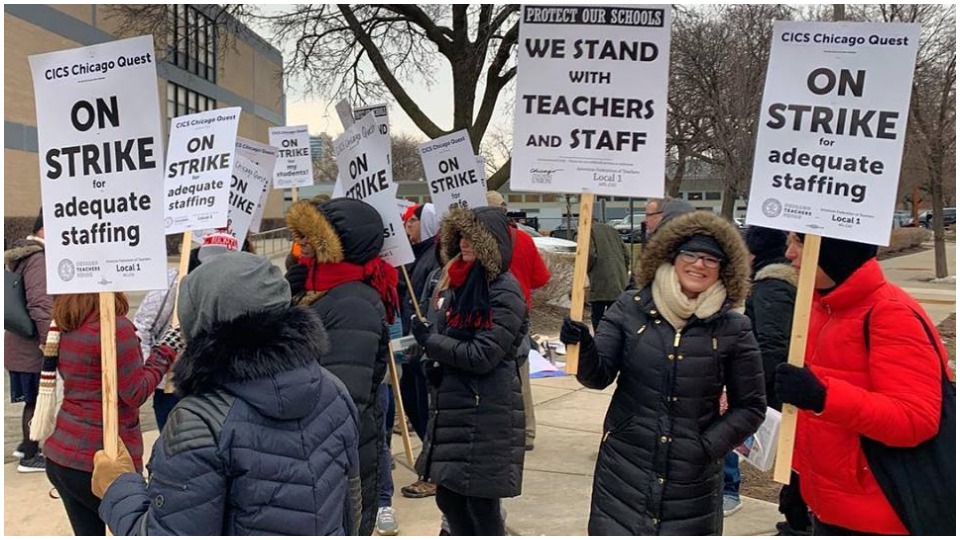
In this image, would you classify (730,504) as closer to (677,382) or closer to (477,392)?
(477,392)

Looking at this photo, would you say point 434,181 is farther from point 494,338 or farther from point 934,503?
point 934,503

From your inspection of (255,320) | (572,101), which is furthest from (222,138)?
(255,320)

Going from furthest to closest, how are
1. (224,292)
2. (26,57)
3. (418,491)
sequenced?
(26,57)
(418,491)
(224,292)

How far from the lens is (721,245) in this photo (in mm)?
3299

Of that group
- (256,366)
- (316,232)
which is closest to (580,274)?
(316,232)

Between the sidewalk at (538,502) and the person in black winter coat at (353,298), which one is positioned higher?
the person in black winter coat at (353,298)

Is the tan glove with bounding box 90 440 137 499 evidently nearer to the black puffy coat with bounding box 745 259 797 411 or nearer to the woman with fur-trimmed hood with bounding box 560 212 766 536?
the woman with fur-trimmed hood with bounding box 560 212 766 536

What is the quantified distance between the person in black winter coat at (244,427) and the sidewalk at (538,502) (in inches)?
115

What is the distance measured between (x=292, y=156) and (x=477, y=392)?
5571 millimetres

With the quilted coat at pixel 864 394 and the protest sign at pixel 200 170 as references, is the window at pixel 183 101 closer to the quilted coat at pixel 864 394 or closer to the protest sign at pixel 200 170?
the protest sign at pixel 200 170

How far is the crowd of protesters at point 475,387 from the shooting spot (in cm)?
216

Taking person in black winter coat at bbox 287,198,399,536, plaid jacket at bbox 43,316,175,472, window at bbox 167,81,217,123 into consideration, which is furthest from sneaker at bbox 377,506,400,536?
window at bbox 167,81,217,123

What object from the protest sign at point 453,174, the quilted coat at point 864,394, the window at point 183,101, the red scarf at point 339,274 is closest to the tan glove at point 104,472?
the red scarf at point 339,274

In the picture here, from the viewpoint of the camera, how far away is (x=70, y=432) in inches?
138
